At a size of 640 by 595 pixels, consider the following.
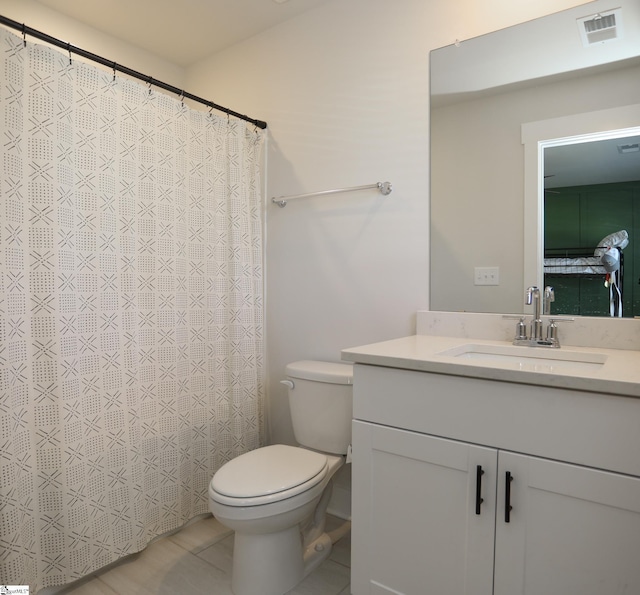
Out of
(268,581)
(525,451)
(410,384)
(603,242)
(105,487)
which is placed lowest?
(268,581)

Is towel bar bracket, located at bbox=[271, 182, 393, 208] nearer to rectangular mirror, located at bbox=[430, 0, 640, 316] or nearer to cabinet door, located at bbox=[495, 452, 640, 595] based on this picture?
rectangular mirror, located at bbox=[430, 0, 640, 316]

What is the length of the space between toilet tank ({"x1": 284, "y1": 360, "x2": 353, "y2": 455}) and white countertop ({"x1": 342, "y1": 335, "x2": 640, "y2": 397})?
0.37 m

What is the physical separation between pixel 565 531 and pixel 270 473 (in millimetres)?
927

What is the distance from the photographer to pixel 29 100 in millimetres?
1460

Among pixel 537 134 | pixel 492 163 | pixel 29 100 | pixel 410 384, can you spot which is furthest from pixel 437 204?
pixel 29 100

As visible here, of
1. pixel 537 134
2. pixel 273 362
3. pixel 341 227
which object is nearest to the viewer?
pixel 537 134

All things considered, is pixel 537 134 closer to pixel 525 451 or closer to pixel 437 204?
pixel 437 204

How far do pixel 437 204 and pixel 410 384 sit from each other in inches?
34.8

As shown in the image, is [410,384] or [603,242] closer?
[410,384]

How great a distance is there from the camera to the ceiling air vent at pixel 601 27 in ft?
4.89

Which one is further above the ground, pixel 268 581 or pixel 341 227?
pixel 341 227

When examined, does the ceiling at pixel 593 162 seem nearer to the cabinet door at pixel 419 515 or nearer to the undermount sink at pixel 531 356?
the undermount sink at pixel 531 356

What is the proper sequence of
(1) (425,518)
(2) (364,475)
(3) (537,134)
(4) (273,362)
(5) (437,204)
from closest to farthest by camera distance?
(1) (425,518), (2) (364,475), (3) (537,134), (5) (437,204), (4) (273,362)

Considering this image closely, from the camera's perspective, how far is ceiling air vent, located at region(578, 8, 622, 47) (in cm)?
149
